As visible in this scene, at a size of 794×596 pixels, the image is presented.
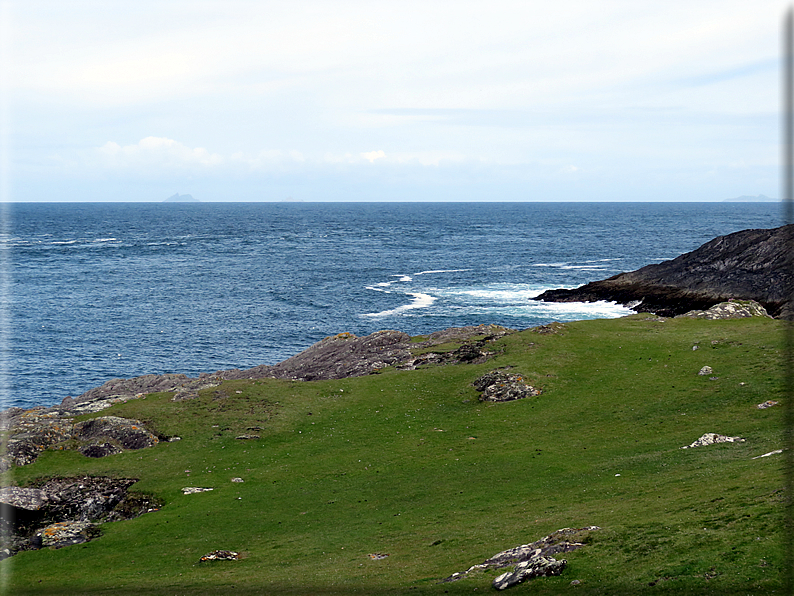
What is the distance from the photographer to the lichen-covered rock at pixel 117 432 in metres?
41.5

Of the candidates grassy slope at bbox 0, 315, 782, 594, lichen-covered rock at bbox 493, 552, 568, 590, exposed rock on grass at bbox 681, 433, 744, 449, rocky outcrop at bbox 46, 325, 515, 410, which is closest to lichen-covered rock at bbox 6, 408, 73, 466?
grassy slope at bbox 0, 315, 782, 594

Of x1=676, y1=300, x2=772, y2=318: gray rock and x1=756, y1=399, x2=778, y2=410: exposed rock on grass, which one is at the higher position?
x1=676, y1=300, x2=772, y2=318: gray rock

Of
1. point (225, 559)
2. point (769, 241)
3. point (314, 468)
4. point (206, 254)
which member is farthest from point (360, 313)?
point (206, 254)

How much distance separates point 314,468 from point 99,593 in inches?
581

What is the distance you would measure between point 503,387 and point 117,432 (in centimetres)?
2658

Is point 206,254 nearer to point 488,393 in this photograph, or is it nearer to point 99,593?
point 488,393

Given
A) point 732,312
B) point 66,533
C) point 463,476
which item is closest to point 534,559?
point 463,476

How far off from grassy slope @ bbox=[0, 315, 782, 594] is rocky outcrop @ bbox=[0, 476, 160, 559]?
3.31ft

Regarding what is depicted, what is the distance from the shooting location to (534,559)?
786 inches

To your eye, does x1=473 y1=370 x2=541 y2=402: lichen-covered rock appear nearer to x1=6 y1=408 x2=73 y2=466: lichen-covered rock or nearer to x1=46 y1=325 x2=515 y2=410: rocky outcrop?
x1=46 y1=325 x2=515 y2=410: rocky outcrop

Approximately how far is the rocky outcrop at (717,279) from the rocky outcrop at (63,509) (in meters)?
66.2

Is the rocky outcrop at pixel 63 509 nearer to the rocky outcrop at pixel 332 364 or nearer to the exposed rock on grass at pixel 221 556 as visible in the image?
the exposed rock on grass at pixel 221 556

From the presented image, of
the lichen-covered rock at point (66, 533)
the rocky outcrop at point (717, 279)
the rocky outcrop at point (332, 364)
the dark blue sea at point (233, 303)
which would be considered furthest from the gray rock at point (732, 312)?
the lichen-covered rock at point (66, 533)

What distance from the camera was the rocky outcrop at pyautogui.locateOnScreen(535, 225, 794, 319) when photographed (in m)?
76.3
